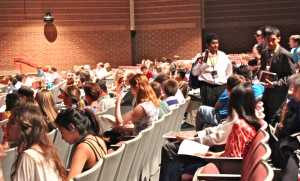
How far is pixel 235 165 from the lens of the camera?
255 cm

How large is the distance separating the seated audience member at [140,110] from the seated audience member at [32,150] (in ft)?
4.68

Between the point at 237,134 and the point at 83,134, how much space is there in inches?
45.7

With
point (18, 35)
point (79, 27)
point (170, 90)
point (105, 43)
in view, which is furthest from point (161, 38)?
point (170, 90)

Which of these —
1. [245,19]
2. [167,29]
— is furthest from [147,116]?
[245,19]

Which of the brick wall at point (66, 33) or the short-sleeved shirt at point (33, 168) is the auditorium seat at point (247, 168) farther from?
the brick wall at point (66, 33)

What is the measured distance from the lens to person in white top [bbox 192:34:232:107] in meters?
4.58

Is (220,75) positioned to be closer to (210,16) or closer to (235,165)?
(235,165)

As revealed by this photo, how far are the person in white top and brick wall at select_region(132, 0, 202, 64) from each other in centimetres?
1250

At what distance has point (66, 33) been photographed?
56.4 feet

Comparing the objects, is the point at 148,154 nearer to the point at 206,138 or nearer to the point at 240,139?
the point at 206,138

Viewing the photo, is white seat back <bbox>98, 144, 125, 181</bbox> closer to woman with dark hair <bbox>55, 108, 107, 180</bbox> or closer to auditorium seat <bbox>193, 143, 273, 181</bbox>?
woman with dark hair <bbox>55, 108, 107, 180</bbox>

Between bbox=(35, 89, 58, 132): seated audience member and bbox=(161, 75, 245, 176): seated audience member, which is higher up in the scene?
bbox=(35, 89, 58, 132): seated audience member

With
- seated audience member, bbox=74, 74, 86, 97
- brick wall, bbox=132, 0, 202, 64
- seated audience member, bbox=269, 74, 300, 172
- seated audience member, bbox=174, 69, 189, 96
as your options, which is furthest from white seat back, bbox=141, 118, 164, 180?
brick wall, bbox=132, 0, 202, 64

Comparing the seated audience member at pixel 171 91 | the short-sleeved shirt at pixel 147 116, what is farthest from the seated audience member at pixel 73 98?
the seated audience member at pixel 171 91
